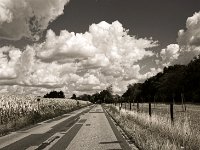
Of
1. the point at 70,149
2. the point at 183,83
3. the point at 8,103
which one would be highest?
the point at 183,83

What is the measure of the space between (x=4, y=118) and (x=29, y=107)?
7.21 meters

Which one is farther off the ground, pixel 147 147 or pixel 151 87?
pixel 151 87

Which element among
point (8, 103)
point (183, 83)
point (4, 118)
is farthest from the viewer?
point (183, 83)

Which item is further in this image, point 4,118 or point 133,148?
point 4,118

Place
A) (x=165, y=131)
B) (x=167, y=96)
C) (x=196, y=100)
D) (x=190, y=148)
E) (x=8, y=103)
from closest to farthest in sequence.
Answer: (x=190, y=148)
(x=165, y=131)
(x=8, y=103)
(x=196, y=100)
(x=167, y=96)

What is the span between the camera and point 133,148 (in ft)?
33.7

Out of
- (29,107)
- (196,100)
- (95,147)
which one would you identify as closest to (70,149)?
(95,147)

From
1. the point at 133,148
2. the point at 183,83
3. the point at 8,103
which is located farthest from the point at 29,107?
the point at 183,83

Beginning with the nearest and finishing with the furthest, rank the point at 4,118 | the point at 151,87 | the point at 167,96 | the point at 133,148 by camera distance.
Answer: the point at 133,148 < the point at 4,118 < the point at 167,96 < the point at 151,87

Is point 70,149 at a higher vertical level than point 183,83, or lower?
lower

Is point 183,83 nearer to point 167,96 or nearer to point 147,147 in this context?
point 167,96

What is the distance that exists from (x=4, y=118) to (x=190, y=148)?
18019 mm

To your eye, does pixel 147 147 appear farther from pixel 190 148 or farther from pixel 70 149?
pixel 70 149

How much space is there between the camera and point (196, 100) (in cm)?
8056
